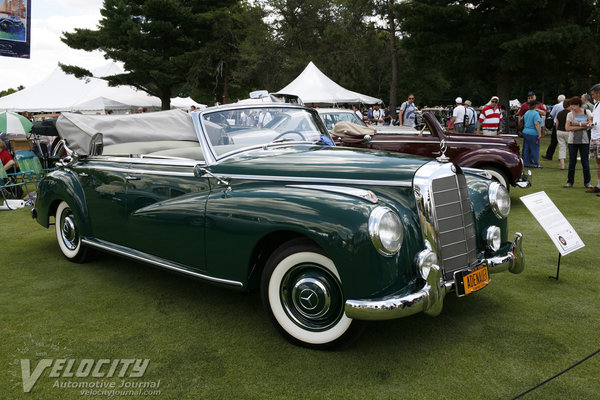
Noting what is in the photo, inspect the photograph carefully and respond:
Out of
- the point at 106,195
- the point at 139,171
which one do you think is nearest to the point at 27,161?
the point at 106,195

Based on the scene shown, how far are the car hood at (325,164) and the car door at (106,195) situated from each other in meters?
1.15

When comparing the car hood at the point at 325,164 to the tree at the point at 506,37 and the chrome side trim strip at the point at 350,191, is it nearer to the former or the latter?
the chrome side trim strip at the point at 350,191

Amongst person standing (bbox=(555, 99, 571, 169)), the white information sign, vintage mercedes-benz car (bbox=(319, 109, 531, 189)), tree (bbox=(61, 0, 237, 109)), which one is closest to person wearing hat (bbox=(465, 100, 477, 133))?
person standing (bbox=(555, 99, 571, 169))

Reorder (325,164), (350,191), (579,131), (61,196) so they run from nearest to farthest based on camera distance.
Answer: (350,191)
(325,164)
(61,196)
(579,131)

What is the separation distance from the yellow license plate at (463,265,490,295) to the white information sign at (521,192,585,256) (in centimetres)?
108

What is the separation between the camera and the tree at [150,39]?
87.5ft

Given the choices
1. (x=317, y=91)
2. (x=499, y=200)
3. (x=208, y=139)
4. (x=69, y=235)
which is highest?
(x=317, y=91)

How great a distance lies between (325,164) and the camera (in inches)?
133

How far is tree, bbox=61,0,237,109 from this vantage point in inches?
1050

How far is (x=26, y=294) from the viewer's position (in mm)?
4246

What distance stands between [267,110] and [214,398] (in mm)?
2445

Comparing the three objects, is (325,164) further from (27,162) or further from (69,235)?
(27,162)

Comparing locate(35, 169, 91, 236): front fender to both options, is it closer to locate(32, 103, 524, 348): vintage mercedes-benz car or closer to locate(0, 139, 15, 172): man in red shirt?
locate(32, 103, 524, 348): vintage mercedes-benz car

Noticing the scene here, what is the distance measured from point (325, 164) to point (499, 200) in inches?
56.1
